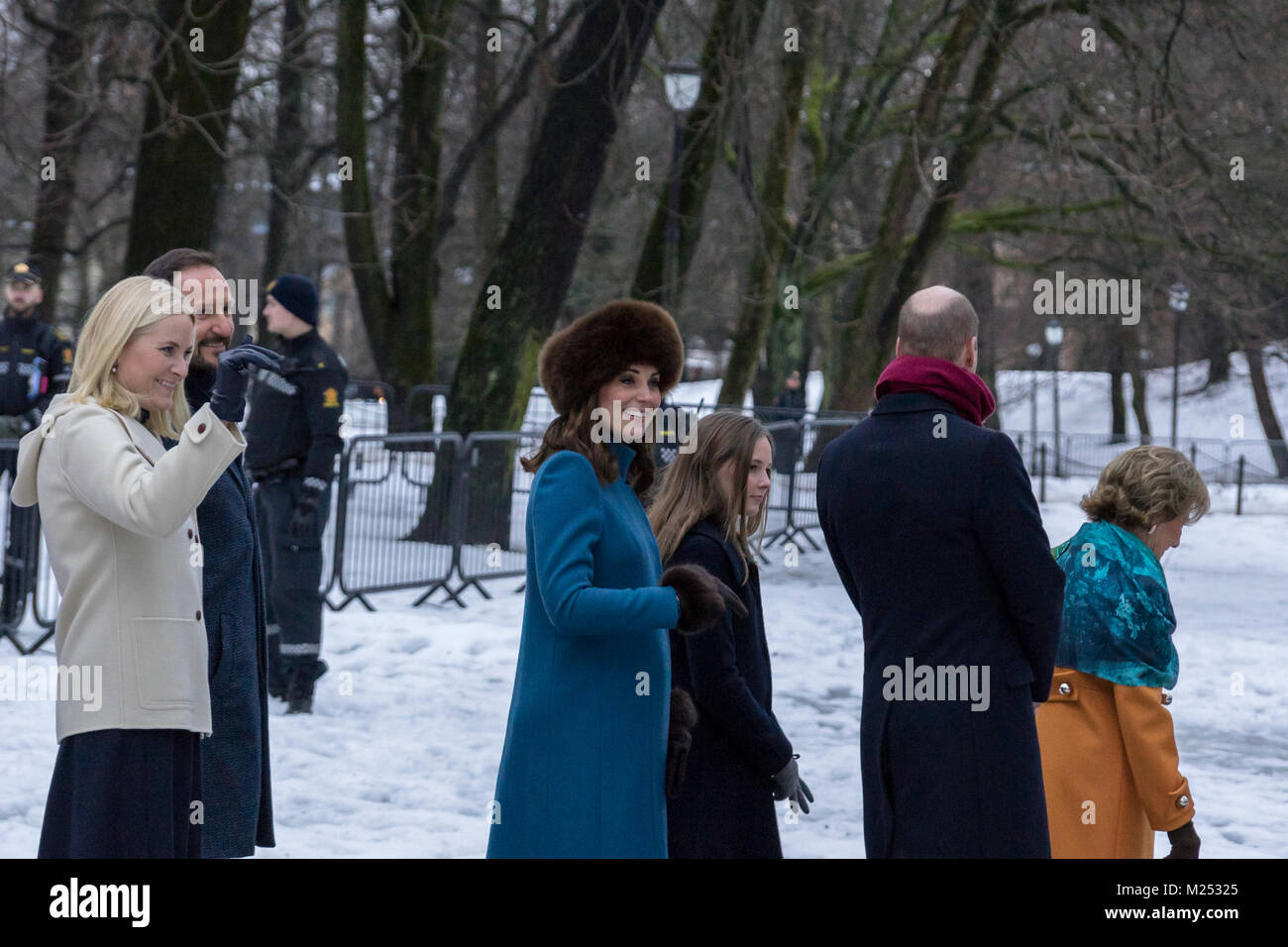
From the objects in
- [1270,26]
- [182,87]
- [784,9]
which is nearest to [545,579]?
[182,87]

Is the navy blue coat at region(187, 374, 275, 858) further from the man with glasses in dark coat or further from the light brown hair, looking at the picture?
the light brown hair

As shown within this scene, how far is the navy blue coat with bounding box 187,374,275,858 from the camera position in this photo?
3746 millimetres

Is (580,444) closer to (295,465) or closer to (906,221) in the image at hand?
(295,465)

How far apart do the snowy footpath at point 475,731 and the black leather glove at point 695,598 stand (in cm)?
51

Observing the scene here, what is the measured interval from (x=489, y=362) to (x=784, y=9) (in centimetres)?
585

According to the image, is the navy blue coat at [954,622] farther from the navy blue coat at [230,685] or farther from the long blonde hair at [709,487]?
the navy blue coat at [230,685]

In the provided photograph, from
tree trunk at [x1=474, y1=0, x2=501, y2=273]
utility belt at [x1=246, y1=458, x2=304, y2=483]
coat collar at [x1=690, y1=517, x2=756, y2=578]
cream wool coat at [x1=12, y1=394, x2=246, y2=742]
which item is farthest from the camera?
tree trunk at [x1=474, y1=0, x2=501, y2=273]

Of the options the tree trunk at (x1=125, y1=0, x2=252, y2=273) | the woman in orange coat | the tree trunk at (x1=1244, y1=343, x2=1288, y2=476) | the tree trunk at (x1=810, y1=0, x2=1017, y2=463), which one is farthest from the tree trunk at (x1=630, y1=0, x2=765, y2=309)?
the tree trunk at (x1=1244, y1=343, x2=1288, y2=476)

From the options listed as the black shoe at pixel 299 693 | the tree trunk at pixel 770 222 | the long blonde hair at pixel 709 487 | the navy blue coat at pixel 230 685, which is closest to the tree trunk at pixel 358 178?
the tree trunk at pixel 770 222

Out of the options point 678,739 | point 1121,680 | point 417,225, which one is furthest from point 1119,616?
point 417,225

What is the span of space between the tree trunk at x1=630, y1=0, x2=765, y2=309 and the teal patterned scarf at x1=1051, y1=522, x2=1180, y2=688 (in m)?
9.87

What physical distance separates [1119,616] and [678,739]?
1.16m

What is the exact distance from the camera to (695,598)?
135 inches
